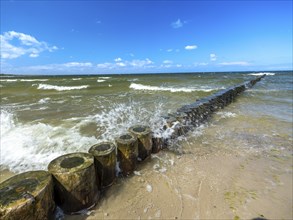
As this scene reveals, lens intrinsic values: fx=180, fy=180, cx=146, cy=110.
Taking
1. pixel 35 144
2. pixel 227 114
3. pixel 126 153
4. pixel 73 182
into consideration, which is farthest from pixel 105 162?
pixel 227 114

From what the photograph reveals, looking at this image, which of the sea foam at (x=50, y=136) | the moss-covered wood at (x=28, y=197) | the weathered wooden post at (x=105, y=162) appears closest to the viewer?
the moss-covered wood at (x=28, y=197)

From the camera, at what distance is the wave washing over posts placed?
201 cm

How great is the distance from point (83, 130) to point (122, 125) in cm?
140

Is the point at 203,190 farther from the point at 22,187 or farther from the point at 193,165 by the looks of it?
the point at 22,187

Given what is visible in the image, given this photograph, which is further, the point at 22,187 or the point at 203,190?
the point at 203,190

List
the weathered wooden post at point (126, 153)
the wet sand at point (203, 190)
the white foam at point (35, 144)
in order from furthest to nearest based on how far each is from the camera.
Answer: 1. the white foam at point (35, 144)
2. the weathered wooden post at point (126, 153)
3. the wet sand at point (203, 190)

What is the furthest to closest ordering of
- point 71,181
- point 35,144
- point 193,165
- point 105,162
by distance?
1. point 35,144
2. point 193,165
3. point 105,162
4. point 71,181

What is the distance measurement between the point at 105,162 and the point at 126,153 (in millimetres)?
555

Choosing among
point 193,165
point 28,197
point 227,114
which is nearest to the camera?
point 28,197

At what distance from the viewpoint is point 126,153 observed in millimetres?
3527

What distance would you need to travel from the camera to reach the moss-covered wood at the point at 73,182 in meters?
2.48

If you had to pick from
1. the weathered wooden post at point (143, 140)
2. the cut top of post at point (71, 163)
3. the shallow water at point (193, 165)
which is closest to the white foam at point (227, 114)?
the shallow water at point (193, 165)

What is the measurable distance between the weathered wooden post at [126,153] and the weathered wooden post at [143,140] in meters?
0.32

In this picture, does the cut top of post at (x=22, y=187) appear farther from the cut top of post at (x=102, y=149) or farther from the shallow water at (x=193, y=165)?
the shallow water at (x=193, y=165)
